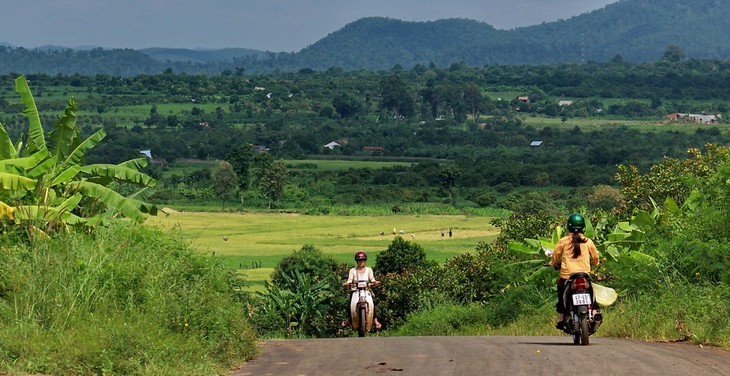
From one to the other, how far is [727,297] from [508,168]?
3813 inches

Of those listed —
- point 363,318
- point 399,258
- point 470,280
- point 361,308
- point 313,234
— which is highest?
point 361,308

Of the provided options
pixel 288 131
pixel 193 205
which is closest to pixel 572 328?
pixel 193 205

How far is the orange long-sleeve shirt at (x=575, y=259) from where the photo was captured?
40.4 feet

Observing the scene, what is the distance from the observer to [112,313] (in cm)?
1028

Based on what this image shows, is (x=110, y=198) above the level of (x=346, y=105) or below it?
above

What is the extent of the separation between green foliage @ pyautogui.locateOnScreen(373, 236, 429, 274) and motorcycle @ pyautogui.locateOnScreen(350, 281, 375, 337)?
2505cm

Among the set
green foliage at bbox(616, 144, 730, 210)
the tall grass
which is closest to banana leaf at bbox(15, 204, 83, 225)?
the tall grass

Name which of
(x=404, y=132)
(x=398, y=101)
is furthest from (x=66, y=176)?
(x=398, y=101)

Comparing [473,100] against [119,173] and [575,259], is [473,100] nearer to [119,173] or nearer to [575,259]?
[119,173]

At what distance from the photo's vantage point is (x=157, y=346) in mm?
9477

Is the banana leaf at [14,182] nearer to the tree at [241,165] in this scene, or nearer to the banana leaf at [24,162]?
the banana leaf at [24,162]

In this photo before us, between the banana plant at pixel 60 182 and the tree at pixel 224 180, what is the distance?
3008 inches

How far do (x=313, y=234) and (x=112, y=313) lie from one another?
211 feet

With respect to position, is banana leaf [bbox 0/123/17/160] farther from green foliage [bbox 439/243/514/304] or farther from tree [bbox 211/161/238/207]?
tree [bbox 211/161/238/207]
